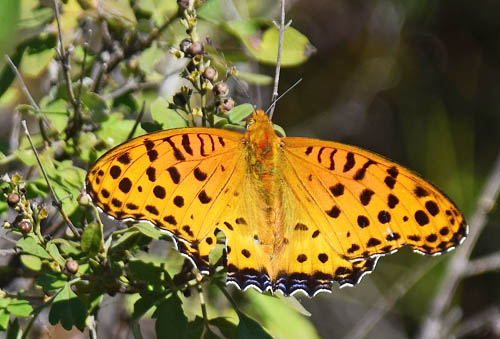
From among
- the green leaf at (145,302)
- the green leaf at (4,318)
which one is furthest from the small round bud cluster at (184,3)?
the green leaf at (4,318)

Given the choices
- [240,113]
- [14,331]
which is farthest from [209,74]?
[14,331]

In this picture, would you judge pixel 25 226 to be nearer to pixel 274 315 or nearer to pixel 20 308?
pixel 20 308

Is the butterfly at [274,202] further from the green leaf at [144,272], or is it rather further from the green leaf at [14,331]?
the green leaf at [14,331]

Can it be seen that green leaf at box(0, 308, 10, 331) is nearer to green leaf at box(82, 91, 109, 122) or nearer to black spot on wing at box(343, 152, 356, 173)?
green leaf at box(82, 91, 109, 122)

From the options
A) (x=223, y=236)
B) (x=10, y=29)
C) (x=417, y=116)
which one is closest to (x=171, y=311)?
(x=223, y=236)

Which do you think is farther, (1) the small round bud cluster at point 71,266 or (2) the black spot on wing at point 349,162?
(2) the black spot on wing at point 349,162
